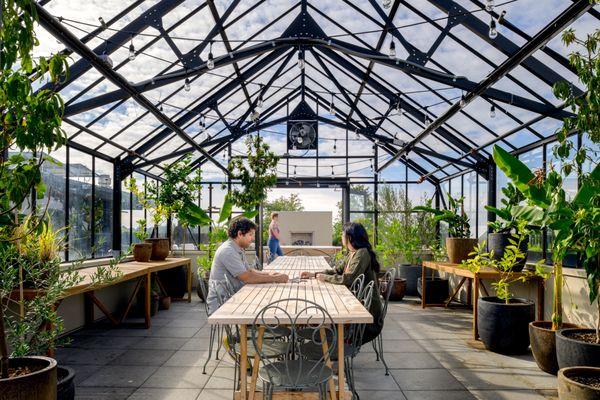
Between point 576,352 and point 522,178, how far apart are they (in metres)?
1.79

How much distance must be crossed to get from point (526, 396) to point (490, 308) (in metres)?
1.32

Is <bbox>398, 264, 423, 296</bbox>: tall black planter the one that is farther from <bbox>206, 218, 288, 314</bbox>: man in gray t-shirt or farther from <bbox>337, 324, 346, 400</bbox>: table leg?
<bbox>337, 324, 346, 400</bbox>: table leg

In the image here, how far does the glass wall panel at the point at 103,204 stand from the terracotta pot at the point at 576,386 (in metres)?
6.59

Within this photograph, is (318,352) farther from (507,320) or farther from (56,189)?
(56,189)

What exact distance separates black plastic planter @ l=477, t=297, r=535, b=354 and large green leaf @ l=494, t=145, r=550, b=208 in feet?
3.81

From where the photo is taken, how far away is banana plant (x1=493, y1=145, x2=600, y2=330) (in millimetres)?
3447

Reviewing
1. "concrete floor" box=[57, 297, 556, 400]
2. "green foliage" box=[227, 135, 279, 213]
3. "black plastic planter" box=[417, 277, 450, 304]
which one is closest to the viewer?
"concrete floor" box=[57, 297, 556, 400]

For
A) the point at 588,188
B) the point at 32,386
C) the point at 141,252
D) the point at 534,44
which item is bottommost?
the point at 32,386

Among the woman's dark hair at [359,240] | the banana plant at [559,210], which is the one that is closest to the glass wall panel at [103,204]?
the woman's dark hair at [359,240]

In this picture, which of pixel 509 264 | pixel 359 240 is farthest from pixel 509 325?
pixel 359 240

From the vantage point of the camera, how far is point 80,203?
724cm

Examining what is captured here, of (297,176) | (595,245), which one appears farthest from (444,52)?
(297,176)

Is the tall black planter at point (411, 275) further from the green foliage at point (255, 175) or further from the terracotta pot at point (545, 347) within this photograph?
the terracotta pot at point (545, 347)

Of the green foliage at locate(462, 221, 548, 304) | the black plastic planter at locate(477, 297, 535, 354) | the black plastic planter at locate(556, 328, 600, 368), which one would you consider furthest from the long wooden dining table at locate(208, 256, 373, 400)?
the green foliage at locate(462, 221, 548, 304)
